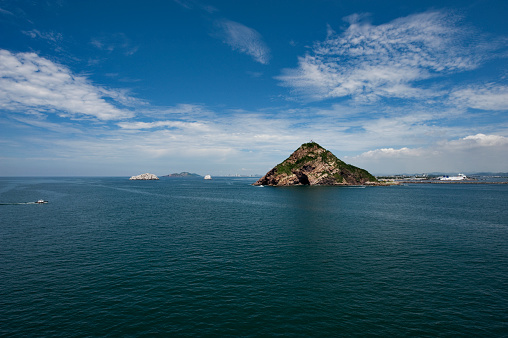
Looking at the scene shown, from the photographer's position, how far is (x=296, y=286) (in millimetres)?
34031

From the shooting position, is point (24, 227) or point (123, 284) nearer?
point (123, 284)

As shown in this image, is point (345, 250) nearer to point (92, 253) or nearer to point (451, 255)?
point (451, 255)

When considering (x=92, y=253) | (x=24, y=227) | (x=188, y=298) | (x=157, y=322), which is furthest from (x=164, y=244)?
(x=24, y=227)

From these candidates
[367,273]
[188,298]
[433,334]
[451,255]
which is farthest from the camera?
[451,255]

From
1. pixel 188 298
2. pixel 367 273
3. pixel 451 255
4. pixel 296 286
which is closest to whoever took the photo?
pixel 188 298

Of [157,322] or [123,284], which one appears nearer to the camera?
[157,322]

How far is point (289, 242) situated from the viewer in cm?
5475

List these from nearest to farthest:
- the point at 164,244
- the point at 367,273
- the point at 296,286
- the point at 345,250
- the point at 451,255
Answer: the point at 296,286 → the point at 367,273 → the point at 451,255 → the point at 345,250 → the point at 164,244

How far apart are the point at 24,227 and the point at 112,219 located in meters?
20.7

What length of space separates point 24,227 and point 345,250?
81.0 m

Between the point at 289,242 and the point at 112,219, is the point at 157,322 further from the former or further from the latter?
the point at 112,219

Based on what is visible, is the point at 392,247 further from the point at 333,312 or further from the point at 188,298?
the point at 188,298

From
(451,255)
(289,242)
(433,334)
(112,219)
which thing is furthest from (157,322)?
(112,219)

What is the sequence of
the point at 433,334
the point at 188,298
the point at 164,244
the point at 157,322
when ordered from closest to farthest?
the point at 433,334 < the point at 157,322 < the point at 188,298 < the point at 164,244
